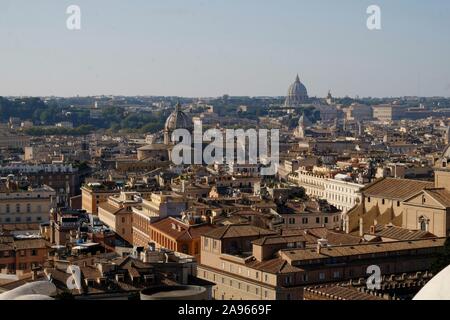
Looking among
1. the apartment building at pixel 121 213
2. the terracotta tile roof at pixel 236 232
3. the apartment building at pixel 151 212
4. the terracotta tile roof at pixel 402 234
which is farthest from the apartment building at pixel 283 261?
the apartment building at pixel 121 213

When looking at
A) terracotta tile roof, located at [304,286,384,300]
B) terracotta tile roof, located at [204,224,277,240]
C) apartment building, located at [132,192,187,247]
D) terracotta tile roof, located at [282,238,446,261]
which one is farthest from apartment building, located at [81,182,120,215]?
terracotta tile roof, located at [304,286,384,300]

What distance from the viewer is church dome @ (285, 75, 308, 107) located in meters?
151

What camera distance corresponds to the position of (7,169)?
1736 inches

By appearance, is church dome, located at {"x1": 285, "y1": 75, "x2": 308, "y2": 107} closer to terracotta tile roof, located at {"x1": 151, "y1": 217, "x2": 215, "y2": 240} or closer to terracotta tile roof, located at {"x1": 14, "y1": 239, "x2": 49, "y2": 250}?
terracotta tile roof, located at {"x1": 151, "y1": 217, "x2": 215, "y2": 240}

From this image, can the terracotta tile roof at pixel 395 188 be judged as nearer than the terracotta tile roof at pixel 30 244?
No

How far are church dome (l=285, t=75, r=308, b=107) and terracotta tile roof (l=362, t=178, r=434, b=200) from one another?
12438 cm

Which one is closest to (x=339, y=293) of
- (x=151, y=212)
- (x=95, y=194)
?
(x=151, y=212)

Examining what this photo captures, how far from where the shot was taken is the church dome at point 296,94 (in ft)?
497

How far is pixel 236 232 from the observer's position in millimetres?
21312

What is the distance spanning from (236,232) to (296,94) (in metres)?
133

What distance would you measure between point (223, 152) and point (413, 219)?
40811mm

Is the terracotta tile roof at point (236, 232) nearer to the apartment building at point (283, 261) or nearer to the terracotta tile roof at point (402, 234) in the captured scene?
the apartment building at point (283, 261)

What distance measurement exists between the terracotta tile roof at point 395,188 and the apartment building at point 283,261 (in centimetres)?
392

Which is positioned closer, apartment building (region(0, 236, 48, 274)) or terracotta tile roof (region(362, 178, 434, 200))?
apartment building (region(0, 236, 48, 274))
